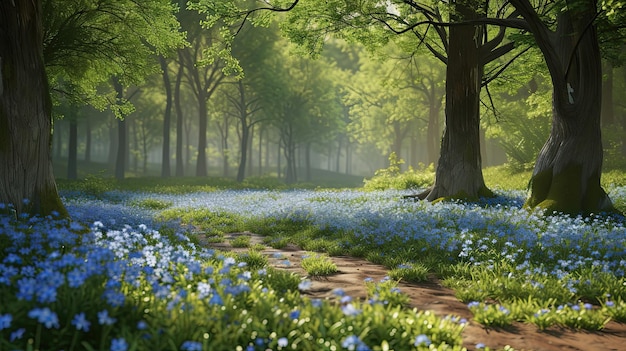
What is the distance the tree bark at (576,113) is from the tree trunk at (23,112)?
1017 centimetres

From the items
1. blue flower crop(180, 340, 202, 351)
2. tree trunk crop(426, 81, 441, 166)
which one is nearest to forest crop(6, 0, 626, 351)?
blue flower crop(180, 340, 202, 351)

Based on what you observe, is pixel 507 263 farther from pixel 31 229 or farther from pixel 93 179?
pixel 93 179

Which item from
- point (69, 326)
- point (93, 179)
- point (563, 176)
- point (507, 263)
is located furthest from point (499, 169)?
point (69, 326)

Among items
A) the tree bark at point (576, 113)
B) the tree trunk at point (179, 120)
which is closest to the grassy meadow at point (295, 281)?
the tree bark at point (576, 113)

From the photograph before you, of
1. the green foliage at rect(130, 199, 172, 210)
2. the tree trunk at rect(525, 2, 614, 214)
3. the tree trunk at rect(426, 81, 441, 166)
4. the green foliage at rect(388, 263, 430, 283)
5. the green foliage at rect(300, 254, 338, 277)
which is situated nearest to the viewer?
the green foliage at rect(388, 263, 430, 283)

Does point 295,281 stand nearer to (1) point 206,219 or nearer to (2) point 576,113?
(1) point 206,219

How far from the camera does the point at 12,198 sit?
7.61 meters

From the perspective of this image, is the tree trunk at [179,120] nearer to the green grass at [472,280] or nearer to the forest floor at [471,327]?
the green grass at [472,280]

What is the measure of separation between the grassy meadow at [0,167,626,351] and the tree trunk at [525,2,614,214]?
73 centimetres

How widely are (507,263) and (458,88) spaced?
26.3 feet

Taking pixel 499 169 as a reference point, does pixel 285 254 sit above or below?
below

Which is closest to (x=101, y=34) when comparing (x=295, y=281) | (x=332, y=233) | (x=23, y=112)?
(x=23, y=112)

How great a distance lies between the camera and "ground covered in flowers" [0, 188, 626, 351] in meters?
3.20

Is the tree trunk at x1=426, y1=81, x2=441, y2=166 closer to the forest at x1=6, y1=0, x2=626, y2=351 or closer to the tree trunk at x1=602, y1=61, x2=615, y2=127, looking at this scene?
the tree trunk at x1=602, y1=61, x2=615, y2=127
